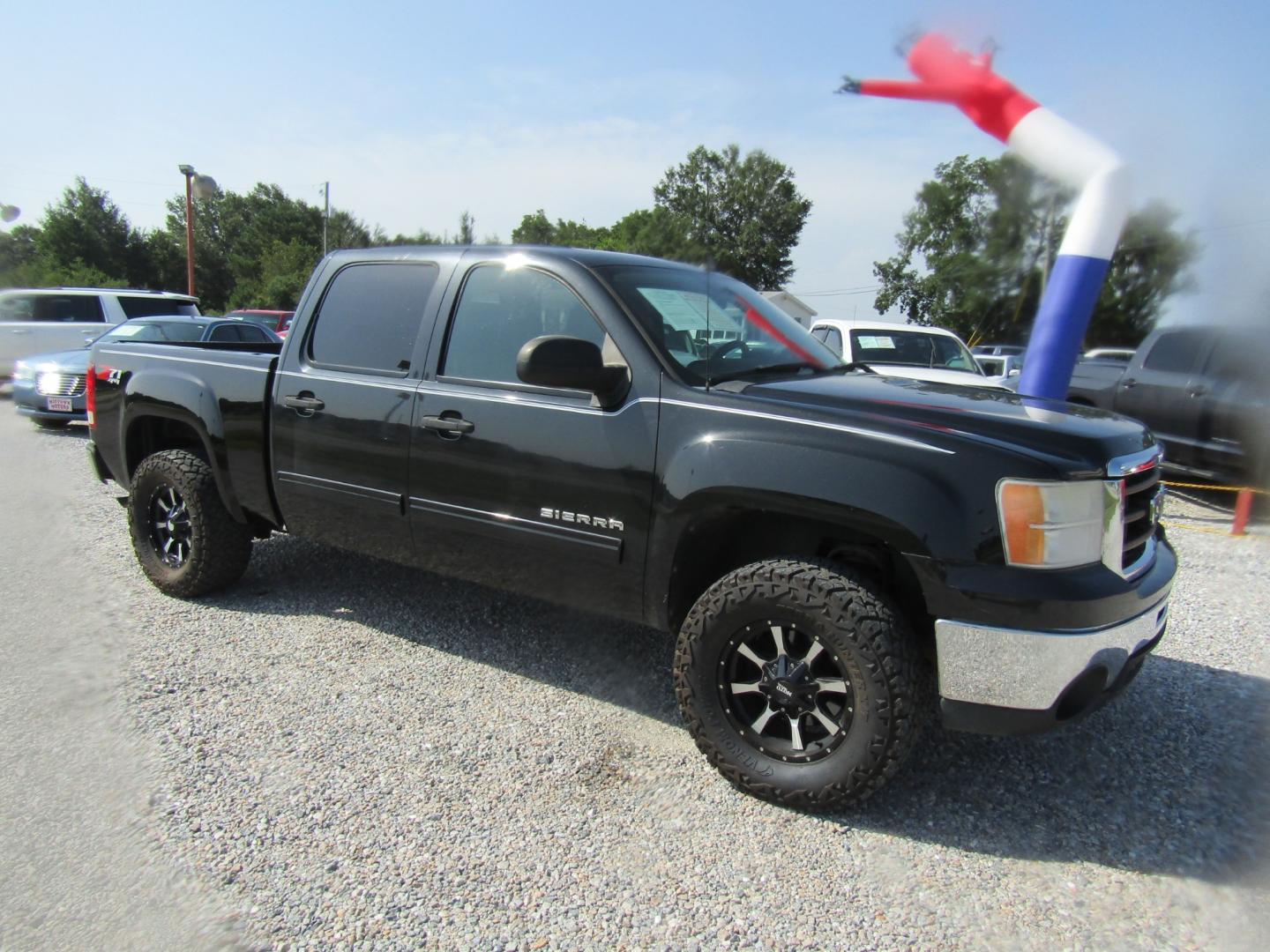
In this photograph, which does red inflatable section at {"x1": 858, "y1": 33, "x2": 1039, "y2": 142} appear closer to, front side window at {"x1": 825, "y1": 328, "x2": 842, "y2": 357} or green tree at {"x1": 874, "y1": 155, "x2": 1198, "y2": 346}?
green tree at {"x1": 874, "y1": 155, "x2": 1198, "y2": 346}

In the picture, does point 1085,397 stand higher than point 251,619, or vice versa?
point 1085,397

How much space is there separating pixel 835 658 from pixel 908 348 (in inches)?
311

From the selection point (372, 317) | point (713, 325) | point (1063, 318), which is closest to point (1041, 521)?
point (1063, 318)

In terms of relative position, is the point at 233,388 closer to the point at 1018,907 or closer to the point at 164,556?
the point at 164,556

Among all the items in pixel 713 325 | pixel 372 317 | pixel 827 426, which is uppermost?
pixel 713 325

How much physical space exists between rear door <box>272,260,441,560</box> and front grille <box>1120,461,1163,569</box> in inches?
105

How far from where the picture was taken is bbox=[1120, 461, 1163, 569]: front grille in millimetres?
2709

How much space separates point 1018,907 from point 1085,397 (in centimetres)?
831

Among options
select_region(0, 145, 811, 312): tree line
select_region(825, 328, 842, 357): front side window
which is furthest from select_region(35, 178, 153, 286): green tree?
select_region(825, 328, 842, 357): front side window

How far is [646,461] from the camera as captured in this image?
301 centimetres

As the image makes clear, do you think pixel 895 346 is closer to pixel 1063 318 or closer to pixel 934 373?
pixel 934 373

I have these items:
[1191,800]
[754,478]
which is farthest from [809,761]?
[1191,800]

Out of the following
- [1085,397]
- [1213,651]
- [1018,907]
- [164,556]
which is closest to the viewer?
[1018,907]

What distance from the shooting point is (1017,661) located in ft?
8.07
